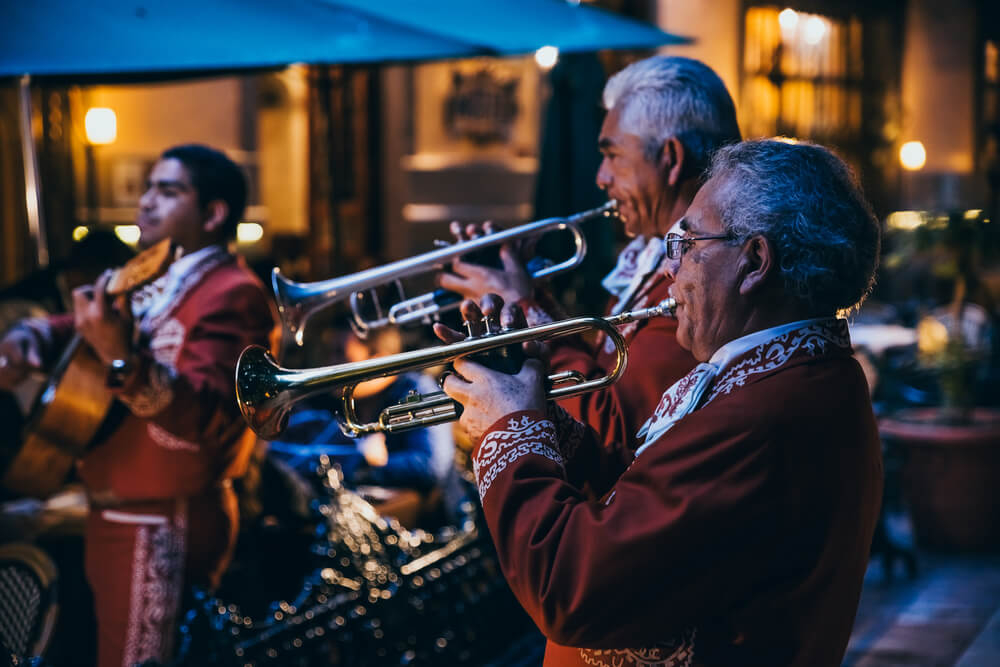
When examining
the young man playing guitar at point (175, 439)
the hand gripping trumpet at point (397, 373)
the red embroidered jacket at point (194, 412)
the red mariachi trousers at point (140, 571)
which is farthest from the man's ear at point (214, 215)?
the hand gripping trumpet at point (397, 373)

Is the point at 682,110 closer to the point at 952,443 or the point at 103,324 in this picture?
the point at 103,324

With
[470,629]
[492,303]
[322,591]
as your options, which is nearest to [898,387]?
[470,629]

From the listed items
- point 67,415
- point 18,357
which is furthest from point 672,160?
point 18,357

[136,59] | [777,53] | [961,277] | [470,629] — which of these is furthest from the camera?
[777,53]

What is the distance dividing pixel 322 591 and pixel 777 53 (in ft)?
30.5

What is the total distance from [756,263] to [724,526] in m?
0.42

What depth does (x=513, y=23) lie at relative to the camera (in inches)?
186

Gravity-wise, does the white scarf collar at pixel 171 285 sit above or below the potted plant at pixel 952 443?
above

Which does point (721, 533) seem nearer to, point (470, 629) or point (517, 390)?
point (517, 390)

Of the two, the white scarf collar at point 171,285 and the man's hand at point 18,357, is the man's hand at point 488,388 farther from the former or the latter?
the man's hand at point 18,357

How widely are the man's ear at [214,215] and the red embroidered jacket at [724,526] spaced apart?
1829mm

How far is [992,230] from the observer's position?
27.2 feet

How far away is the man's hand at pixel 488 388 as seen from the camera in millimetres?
1762

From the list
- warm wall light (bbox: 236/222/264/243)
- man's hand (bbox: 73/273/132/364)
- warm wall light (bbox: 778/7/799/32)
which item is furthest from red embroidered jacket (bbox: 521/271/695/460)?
warm wall light (bbox: 778/7/799/32)
